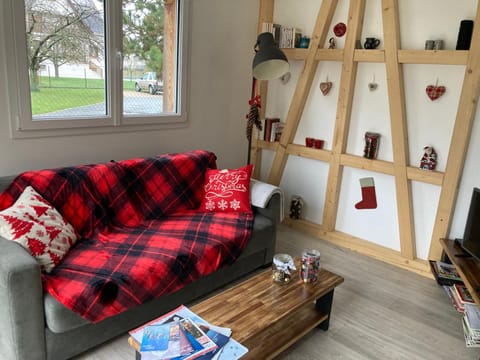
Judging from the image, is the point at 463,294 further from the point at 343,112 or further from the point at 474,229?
the point at 343,112

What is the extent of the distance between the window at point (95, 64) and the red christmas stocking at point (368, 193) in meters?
1.74

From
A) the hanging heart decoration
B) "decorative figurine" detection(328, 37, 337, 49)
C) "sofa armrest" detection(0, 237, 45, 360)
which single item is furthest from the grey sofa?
"decorative figurine" detection(328, 37, 337, 49)

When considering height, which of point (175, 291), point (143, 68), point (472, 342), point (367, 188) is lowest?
point (472, 342)

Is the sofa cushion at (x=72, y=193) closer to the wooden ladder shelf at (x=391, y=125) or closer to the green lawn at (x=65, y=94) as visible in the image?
the green lawn at (x=65, y=94)

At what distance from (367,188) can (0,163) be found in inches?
112

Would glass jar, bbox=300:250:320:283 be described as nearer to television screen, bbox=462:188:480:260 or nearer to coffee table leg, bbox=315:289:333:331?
coffee table leg, bbox=315:289:333:331

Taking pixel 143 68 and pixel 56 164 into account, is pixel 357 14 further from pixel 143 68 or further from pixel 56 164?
pixel 56 164

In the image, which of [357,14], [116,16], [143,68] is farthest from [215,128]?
[357,14]

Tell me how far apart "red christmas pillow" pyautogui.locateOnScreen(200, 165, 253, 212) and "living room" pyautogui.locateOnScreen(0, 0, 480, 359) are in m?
0.68

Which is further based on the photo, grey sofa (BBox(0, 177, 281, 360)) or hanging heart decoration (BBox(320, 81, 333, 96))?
hanging heart decoration (BBox(320, 81, 333, 96))

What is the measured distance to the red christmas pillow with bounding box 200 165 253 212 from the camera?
9.59 feet

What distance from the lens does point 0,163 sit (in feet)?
8.08

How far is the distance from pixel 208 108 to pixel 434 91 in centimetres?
193

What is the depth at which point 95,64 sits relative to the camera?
283 cm
